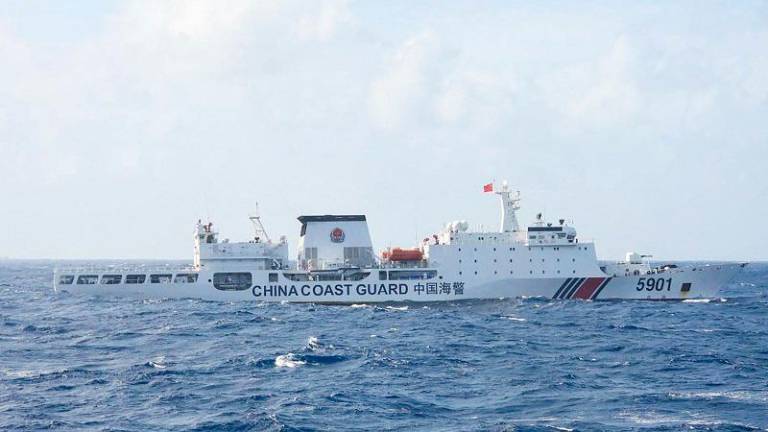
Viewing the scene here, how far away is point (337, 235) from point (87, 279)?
649 inches

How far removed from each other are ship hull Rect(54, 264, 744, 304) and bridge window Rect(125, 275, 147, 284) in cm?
453

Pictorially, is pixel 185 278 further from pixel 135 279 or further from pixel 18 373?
pixel 18 373

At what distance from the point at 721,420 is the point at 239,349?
1671cm

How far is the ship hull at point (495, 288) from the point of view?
47156mm

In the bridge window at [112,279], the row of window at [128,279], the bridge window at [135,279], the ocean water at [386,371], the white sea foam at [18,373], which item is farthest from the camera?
the bridge window at [112,279]

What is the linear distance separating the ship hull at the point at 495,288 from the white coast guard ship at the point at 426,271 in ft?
0.19

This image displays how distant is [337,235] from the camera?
50125 mm

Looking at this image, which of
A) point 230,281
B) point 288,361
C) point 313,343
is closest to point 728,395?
point 288,361

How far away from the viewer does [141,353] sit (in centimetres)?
2825

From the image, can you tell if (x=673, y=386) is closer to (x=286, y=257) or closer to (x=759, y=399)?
(x=759, y=399)

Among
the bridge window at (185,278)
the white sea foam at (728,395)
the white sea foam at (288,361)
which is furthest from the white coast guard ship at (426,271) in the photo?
the white sea foam at (728,395)

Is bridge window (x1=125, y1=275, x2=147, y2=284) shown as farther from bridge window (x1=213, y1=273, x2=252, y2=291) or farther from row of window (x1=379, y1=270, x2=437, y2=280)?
row of window (x1=379, y1=270, x2=437, y2=280)

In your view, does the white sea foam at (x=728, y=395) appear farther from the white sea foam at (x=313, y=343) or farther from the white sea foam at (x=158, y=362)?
the white sea foam at (x=158, y=362)

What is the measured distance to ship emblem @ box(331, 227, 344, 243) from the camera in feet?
164
